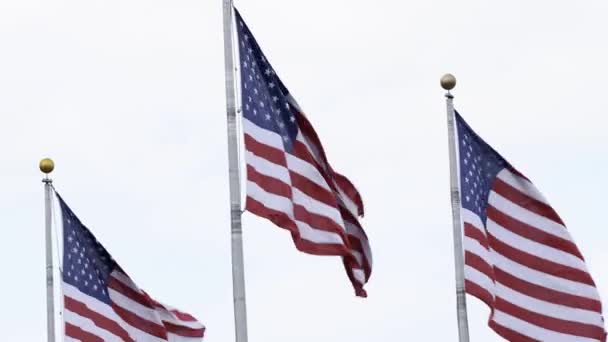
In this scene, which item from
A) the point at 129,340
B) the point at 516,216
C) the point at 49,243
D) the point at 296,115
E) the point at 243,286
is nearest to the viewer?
the point at 243,286

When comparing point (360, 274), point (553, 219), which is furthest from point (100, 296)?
point (553, 219)

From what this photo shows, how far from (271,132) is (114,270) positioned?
6.52 m

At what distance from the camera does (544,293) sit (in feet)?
88.9

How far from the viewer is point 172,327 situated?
31641mm

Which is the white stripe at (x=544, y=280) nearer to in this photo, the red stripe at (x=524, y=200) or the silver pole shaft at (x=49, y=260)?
the red stripe at (x=524, y=200)

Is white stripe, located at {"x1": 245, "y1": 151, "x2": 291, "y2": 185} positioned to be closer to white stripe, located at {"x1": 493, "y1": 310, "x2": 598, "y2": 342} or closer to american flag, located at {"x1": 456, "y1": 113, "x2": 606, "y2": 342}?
american flag, located at {"x1": 456, "y1": 113, "x2": 606, "y2": 342}

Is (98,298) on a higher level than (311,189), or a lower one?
lower

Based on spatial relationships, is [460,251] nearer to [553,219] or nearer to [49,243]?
[553,219]

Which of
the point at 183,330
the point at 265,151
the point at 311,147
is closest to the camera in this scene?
the point at 265,151

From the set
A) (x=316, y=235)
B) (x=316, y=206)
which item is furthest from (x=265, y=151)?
(x=316, y=235)

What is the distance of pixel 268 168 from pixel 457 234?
3.93m

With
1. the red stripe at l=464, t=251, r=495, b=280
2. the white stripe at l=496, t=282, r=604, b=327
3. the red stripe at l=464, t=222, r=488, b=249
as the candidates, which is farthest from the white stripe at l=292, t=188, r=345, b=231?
the white stripe at l=496, t=282, r=604, b=327

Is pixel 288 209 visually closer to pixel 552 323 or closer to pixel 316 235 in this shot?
pixel 316 235

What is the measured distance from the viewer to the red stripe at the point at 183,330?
1241 inches
